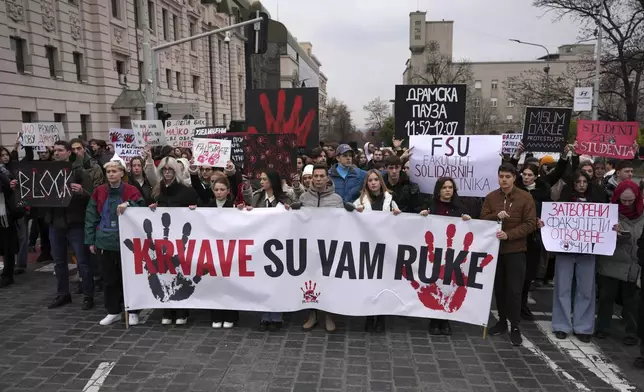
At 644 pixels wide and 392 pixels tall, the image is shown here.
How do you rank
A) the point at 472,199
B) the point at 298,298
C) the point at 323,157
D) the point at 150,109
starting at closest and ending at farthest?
1. the point at 298,298
2. the point at 472,199
3. the point at 323,157
4. the point at 150,109

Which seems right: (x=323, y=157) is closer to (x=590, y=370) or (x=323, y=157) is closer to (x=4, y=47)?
(x=590, y=370)

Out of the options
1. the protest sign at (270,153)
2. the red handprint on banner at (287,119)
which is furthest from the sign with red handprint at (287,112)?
the protest sign at (270,153)

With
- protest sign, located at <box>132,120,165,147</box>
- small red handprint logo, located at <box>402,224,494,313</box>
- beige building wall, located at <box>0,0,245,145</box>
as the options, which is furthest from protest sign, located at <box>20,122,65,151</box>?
beige building wall, located at <box>0,0,245,145</box>

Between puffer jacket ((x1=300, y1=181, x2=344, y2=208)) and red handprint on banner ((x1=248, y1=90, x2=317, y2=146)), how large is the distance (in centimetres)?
236

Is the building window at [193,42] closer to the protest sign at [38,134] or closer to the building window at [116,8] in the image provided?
the building window at [116,8]

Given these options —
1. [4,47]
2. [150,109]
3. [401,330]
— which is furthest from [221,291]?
[4,47]

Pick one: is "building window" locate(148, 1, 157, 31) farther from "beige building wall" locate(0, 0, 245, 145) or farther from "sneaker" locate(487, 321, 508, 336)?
"sneaker" locate(487, 321, 508, 336)

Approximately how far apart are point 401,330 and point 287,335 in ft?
4.11

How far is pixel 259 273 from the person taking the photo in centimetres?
521

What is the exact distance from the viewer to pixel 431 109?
23.1 ft

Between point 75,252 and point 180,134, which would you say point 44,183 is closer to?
point 75,252

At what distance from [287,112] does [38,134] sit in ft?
16.3

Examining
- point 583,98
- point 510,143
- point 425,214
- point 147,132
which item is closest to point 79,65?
point 147,132

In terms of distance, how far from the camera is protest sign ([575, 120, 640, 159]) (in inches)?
282
